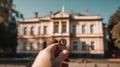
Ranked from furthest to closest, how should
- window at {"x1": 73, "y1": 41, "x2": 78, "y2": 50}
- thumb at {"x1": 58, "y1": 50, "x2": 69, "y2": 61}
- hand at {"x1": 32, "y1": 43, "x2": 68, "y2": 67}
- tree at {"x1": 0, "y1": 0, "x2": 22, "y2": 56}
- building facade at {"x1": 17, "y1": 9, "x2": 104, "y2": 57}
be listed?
1. window at {"x1": 73, "y1": 41, "x2": 78, "y2": 50}
2. building facade at {"x1": 17, "y1": 9, "x2": 104, "y2": 57}
3. tree at {"x1": 0, "y1": 0, "x2": 22, "y2": 56}
4. thumb at {"x1": 58, "y1": 50, "x2": 69, "y2": 61}
5. hand at {"x1": 32, "y1": 43, "x2": 68, "y2": 67}

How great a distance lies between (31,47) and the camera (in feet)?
131

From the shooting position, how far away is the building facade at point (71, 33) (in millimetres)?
37344

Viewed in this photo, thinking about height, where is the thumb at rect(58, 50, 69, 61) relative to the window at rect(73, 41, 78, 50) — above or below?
above

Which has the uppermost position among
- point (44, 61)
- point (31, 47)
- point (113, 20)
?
point (113, 20)

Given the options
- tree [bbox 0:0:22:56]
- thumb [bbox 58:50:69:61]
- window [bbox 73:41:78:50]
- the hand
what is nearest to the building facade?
window [bbox 73:41:78:50]

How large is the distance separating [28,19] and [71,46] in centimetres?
1034

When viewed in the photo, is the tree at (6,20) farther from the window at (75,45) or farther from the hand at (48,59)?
the hand at (48,59)

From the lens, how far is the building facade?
37344 millimetres

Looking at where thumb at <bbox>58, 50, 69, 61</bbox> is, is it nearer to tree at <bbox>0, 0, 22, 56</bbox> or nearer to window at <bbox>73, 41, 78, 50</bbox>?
tree at <bbox>0, 0, 22, 56</bbox>

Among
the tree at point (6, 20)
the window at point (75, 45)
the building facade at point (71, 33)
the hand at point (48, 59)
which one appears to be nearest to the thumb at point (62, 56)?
the hand at point (48, 59)

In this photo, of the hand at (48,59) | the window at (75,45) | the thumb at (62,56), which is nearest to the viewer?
the hand at (48,59)

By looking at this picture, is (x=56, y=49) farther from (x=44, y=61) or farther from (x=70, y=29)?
(x=70, y=29)

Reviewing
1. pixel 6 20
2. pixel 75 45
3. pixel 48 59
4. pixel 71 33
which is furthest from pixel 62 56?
pixel 71 33

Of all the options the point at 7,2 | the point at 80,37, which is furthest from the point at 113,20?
the point at 7,2
